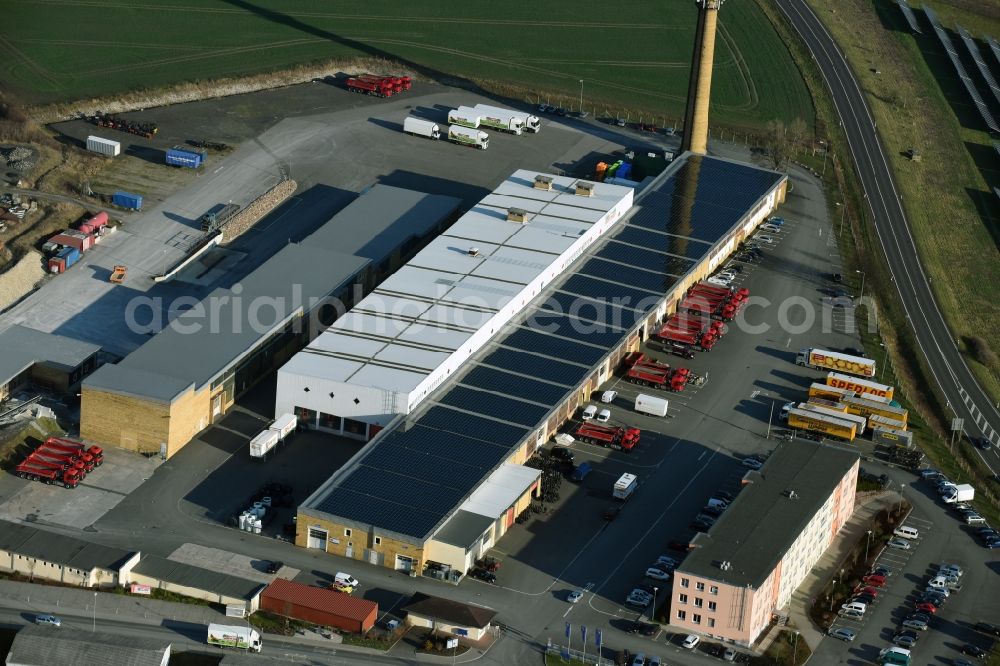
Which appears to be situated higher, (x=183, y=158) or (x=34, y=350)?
(x=183, y=158)

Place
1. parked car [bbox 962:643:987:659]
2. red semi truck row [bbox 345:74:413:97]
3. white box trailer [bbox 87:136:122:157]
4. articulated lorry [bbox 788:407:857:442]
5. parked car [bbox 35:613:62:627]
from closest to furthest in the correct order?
parked car [bbox 35:613:62:627] → parked car [bbox 962:643:987:659] → articulated lorry [bbox 788:407:857:442] → white box trailer [bbox 87:136:122:157] → red semi truck row [bbox 345:74:413:97]

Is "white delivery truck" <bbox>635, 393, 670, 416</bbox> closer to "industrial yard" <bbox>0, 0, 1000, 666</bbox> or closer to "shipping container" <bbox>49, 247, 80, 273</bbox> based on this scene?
"industrial yard" <bbox>0, 0, 1000, 666</bbox>

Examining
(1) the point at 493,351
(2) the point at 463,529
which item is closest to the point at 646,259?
(1) the point at 493,351

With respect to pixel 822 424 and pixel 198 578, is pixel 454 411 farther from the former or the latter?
pixel 822 424

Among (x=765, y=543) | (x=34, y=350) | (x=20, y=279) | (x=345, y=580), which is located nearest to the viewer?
(x=345, y=580)

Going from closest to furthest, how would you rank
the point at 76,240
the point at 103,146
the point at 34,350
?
the point at 34,350 → the point at 76,240 → the point at 103,146

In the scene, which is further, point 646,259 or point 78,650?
point 646,259

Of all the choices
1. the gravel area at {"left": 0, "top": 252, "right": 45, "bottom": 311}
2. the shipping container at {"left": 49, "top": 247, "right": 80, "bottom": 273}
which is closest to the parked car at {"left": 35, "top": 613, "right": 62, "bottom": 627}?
the gravel area at {"left": 0, "top": 252, "right": 45, "bottom": 311}
